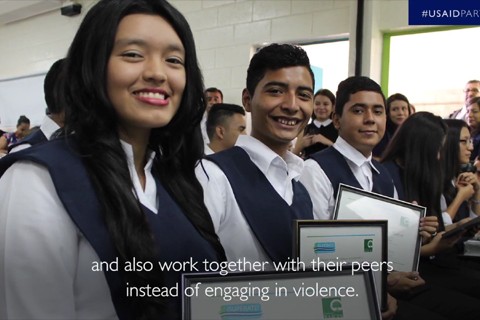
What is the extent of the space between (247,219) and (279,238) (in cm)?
11

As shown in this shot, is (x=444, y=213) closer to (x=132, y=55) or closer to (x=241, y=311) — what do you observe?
(x=241, y=311)

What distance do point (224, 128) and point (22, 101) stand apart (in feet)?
15.7

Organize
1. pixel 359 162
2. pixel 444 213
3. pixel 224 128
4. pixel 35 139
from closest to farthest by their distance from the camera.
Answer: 1. pixel 359 162
2. pixel 35 139
3. pixel 444 213
4. pixel 224 128

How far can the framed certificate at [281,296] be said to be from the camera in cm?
94

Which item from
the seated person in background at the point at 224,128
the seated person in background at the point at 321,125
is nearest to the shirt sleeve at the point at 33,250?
the seated person in background at the point at 224,128

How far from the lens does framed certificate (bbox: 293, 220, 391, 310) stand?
1195 mm

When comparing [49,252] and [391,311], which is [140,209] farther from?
[391,311]

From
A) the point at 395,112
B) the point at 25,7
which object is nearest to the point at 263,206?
the point at 395,112

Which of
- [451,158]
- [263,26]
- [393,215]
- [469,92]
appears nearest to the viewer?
[393,215]

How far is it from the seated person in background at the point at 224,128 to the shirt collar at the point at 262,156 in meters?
1.54

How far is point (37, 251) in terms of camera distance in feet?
2.72

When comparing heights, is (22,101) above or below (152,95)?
above

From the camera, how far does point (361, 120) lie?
194 centimetres

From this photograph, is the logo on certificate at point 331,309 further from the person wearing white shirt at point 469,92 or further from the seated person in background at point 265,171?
the person wearing white shirt at point 469,92
